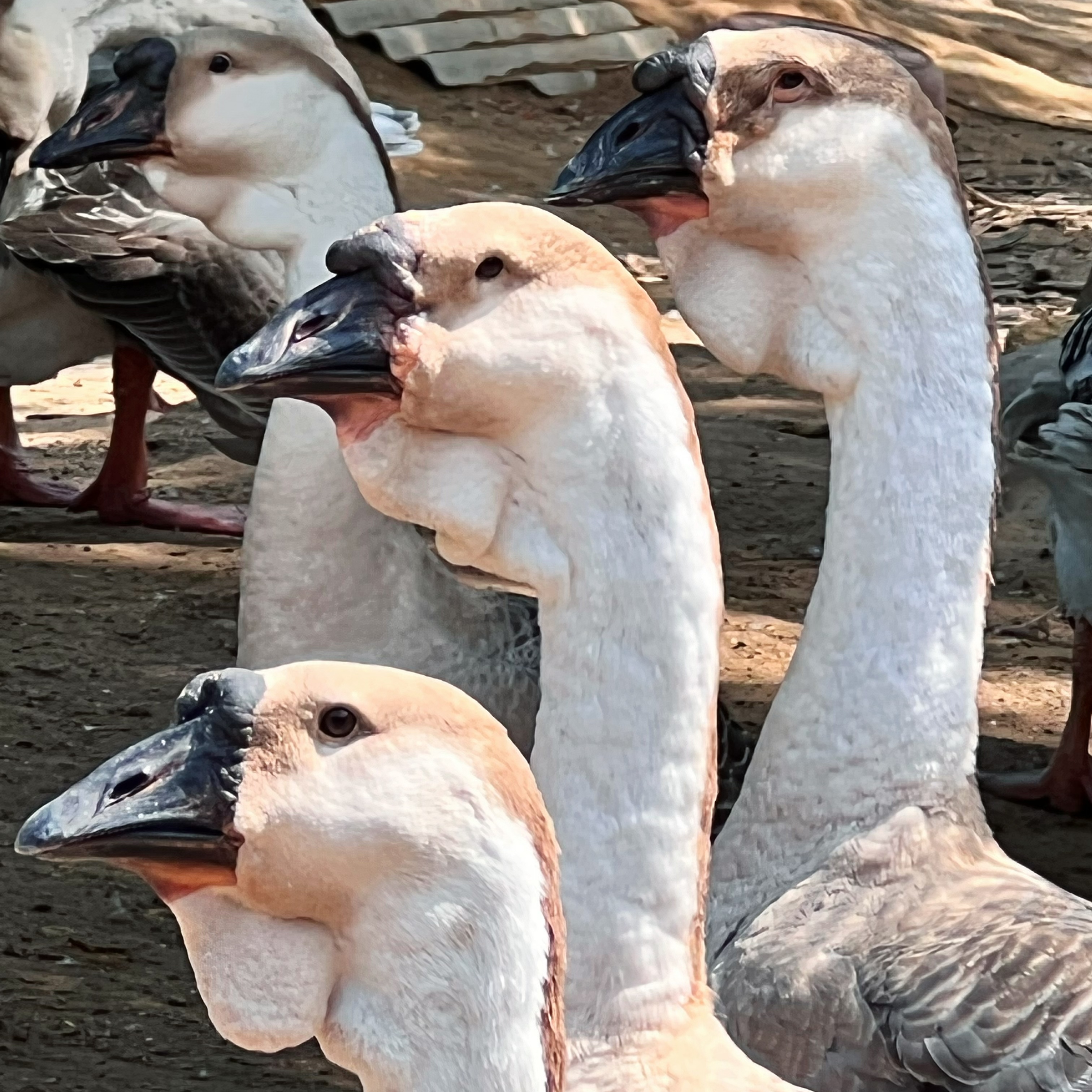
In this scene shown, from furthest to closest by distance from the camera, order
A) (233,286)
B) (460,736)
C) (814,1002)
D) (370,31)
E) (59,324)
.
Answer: (370,31)
(59,324)
(233,286)
(814,1002)
(460,736)

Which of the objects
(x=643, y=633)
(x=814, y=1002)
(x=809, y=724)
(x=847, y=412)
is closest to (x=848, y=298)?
(x=847, y=412)

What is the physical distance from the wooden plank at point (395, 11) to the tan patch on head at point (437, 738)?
11507 millimetres

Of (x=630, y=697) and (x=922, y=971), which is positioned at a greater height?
(x=630, y=697)

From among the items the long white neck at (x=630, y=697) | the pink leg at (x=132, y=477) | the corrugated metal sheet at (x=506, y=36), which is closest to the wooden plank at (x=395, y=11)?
the corrugated metal sheet at (x=506, y=36)

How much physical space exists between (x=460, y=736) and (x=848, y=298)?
1.46 m

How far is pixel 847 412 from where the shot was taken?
342cm

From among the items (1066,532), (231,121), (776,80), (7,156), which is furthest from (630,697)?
(7,156)

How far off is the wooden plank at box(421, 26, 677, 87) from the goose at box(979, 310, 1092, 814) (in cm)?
793

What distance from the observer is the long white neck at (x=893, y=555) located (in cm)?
331

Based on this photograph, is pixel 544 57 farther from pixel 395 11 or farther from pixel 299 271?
pixel 299 271

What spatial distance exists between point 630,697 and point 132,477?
5.01 meters

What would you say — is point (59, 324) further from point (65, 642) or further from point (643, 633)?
point (643, 633)

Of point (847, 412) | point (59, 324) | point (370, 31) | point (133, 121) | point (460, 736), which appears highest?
point (460, 736)

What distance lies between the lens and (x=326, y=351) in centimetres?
275
